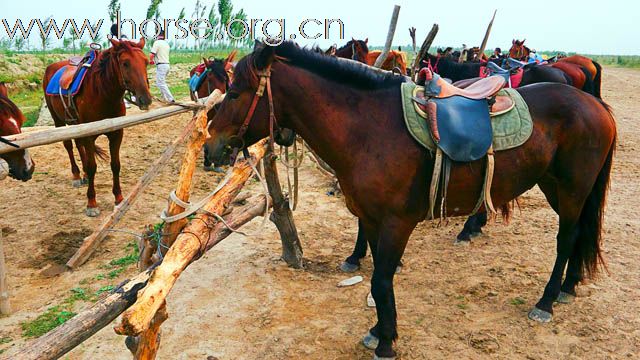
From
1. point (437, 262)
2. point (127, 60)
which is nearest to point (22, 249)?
point (127, 60)

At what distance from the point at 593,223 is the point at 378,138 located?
2109 mm

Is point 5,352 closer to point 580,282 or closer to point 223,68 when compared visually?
point 580,282

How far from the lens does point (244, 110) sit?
255cm

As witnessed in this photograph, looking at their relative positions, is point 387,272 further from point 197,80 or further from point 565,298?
point 197,80

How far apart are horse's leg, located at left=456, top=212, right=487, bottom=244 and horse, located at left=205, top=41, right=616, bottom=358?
1584mm

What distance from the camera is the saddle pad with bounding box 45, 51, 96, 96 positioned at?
17.5ft

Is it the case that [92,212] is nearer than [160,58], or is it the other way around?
[92,212]

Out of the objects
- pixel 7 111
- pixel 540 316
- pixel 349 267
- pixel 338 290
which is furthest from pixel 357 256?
pixel 7 111

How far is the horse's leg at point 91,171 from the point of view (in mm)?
5191

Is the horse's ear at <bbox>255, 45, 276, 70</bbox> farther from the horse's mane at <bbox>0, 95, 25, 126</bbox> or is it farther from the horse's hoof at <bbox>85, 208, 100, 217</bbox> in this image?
the horse's hoof at <bbox>85, 208, 100, 217</bbox>

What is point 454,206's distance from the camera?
3.00m

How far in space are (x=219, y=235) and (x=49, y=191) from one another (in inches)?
172

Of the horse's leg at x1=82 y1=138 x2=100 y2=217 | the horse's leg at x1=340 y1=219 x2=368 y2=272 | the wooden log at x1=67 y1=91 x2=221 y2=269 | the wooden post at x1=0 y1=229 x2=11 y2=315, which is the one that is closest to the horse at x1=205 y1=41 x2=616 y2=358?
the horse's leg at x1=340 y1=219 x2=368 y2=272

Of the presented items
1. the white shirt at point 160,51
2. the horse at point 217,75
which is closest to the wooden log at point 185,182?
the horse at point 217,75
